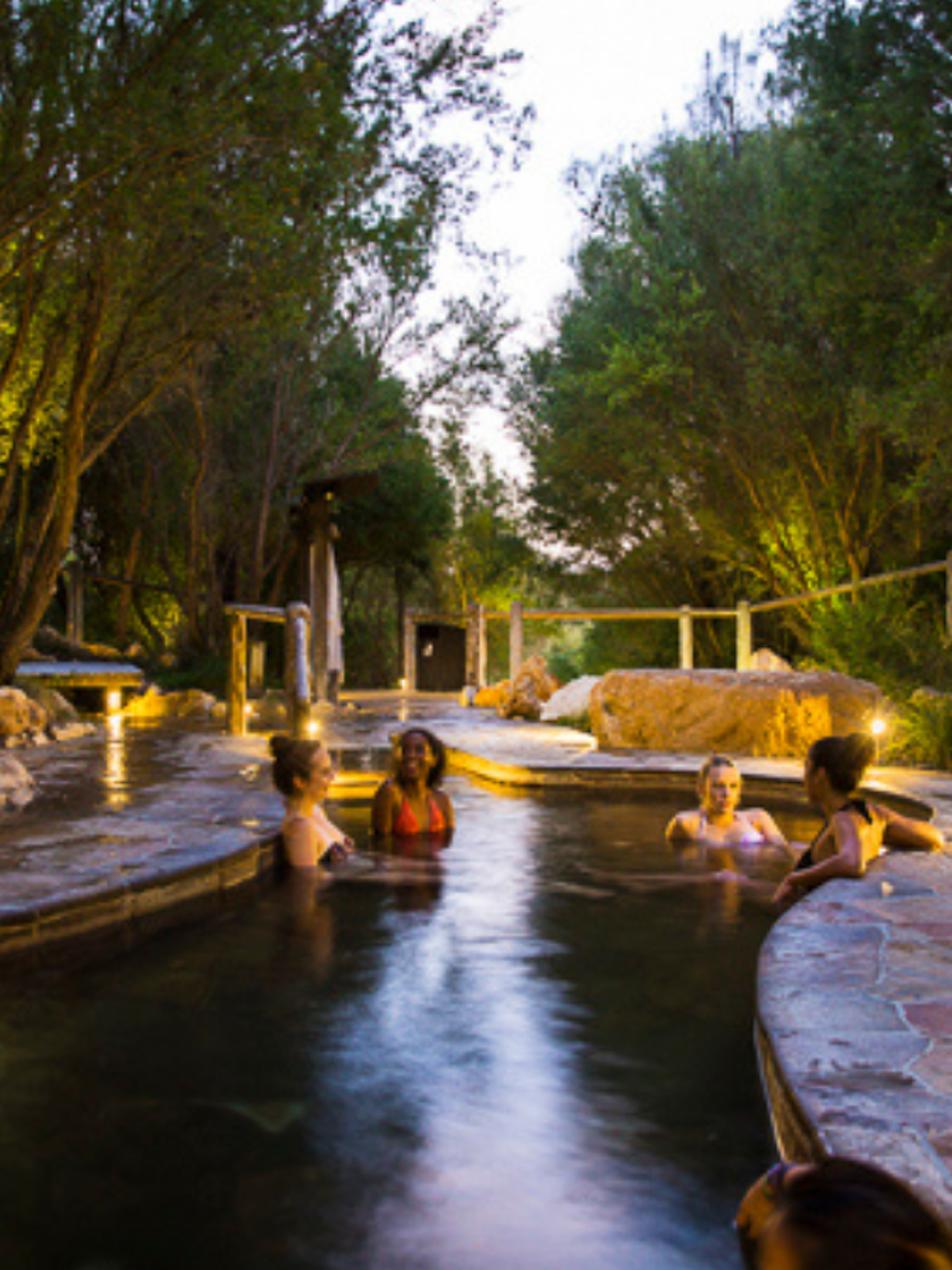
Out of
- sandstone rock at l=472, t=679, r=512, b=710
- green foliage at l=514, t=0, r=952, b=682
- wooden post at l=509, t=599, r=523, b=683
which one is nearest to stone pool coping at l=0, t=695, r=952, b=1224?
green foliage at l=514, t=0, r=952, b=682

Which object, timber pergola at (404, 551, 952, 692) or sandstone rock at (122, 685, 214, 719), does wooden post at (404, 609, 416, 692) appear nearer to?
timber pergola at (404, 551, 952, 692)

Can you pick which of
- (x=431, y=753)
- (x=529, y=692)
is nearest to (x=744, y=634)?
(x=529, y=692)

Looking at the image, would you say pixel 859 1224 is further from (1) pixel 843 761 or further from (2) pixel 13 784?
(2) pixel 13 784

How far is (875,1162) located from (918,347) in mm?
8967

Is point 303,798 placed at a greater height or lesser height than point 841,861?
greater

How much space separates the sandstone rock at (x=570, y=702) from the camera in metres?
13.5

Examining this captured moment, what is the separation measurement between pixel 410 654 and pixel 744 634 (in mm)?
8564

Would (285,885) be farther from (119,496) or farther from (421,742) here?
(119,496)

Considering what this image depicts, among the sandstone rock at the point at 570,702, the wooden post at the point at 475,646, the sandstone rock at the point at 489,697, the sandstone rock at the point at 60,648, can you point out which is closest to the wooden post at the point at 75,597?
the sandstone rock at the point at 60,648

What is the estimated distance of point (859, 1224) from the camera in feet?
5.26

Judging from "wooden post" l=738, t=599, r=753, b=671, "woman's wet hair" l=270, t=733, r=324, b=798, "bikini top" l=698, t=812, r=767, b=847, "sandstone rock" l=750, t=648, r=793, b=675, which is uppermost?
"wooden post" l=738, t=599, r=753, b=671

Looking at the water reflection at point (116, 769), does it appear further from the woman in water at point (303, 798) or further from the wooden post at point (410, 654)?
the wooden post at point (410, 654)

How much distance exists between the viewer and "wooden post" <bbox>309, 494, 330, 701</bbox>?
545 inches

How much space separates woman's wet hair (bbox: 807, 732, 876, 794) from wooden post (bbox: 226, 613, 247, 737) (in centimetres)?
747
